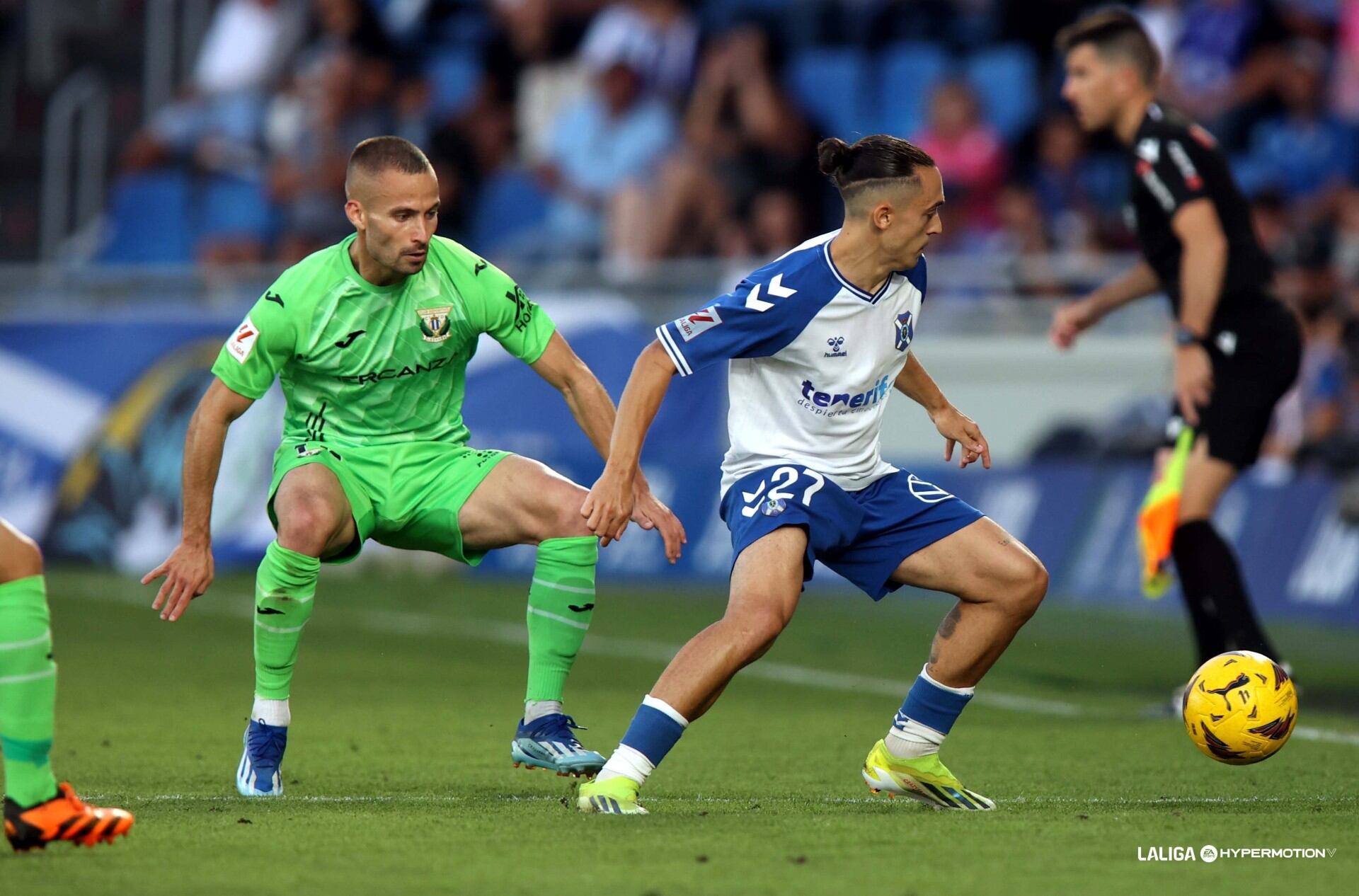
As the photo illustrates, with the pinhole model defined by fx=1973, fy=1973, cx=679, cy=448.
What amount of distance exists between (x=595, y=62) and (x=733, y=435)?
12072 mm

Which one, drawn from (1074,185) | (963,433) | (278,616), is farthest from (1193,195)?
(1074,185)

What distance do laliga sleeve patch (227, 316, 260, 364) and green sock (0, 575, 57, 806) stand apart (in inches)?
53.1

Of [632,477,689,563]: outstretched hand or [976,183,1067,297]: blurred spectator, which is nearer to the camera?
[632,477,689,563]: outstretched hand

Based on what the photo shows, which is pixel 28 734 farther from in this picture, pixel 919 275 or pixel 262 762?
pixel 919 275

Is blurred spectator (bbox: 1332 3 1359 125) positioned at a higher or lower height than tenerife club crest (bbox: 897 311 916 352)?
higher

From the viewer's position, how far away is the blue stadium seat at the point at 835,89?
16.2 m

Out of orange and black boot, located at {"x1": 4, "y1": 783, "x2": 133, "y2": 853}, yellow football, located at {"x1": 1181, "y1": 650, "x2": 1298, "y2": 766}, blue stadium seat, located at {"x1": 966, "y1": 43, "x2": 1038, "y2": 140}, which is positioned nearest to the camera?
orange and black boot, located at {"x1": 4, "y1": 783, "x2": 133, "y2": 853}

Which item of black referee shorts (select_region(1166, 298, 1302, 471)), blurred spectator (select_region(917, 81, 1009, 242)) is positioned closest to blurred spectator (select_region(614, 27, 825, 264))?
blurred spectator (select_region(917, 81, 1009, 242))

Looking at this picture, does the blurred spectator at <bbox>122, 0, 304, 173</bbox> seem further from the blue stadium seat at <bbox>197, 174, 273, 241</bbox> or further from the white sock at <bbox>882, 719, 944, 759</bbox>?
the white sock at <bbox>882, 719, 944, 759</bbox>

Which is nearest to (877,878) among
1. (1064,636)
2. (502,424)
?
(1064,636)

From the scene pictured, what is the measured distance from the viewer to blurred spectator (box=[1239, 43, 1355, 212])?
45.4 ft

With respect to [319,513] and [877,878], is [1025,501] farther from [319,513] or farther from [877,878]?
[877,878]

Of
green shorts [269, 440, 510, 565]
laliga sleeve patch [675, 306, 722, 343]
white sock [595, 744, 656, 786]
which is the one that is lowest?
white sock [595, 744, 656, 786]

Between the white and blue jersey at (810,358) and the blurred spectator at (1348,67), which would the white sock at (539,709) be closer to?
the white and blue jersey at (810,358)
